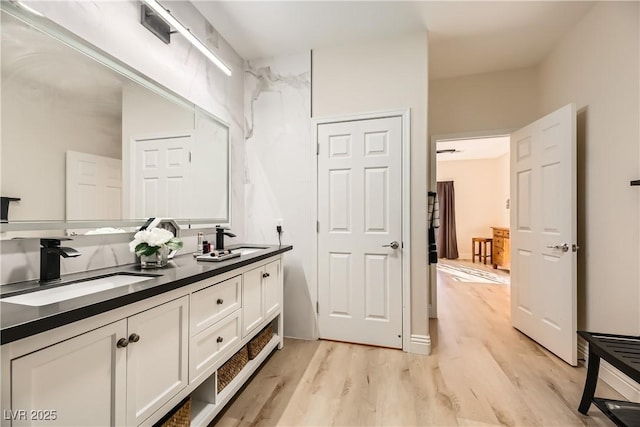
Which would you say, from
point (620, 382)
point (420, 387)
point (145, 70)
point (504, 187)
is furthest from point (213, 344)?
point (504, 187)

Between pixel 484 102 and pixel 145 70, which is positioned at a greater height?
Answer: pixel 484 102

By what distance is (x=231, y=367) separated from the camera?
177 centimetres

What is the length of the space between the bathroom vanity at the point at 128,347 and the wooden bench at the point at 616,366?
2.04 meters

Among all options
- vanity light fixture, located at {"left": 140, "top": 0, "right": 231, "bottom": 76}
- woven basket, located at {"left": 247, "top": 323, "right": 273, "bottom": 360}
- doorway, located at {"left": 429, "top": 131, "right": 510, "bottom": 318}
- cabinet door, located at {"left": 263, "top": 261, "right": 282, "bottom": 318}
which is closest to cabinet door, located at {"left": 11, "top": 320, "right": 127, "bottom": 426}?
woven basket, located at {"left": 247, "top": 323, "right": 273, "bottom": 360}

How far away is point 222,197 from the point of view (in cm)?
259

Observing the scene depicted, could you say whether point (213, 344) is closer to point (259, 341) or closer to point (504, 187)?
point (259, 341)

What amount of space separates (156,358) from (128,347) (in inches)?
6.8

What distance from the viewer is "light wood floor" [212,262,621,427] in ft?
5.47

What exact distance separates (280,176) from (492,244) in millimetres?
5857

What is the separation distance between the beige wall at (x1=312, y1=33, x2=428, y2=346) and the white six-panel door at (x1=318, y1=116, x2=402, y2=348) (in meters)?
0.14

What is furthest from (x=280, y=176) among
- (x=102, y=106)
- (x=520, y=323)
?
(x=520, y=323)

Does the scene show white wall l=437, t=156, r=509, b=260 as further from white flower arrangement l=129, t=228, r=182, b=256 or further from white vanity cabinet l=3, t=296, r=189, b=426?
white vanity cabinet l=3, t=296, r=189, b=426

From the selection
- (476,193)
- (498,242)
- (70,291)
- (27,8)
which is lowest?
(498,242)

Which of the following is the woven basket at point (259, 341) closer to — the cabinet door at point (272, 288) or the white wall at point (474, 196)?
the cabinet door at point (272, 288)
